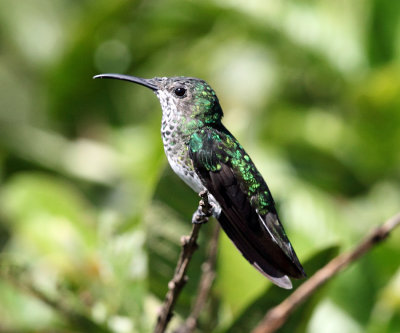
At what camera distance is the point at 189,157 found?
143cm

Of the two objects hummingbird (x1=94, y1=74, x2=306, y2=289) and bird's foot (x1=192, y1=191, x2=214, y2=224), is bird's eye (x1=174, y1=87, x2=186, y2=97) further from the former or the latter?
bird's foot (x1=192, y1=191, x2=214, y2=224)

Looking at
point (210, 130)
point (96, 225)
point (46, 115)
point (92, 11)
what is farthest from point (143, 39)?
point (210, 130)

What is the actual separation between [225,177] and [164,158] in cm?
86

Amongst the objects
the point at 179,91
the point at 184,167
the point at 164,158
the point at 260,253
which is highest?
the point at 164,158

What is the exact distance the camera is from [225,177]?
4.78 ft

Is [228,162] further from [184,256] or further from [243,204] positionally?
[184,256]

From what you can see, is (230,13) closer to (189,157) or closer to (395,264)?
(395,264)

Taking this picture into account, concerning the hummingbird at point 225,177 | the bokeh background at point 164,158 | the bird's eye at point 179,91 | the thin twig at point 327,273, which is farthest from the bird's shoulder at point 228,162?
the bokeh background at point 164,158

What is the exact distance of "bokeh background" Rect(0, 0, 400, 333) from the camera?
89.1 inches

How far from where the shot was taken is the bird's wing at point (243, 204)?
139 cm

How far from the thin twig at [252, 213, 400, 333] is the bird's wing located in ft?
0.74

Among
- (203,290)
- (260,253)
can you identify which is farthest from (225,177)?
(203,290)

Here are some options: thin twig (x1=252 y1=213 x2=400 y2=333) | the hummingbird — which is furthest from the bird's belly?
thin twig (x1=252 y1=213 x2=400 y2=333)

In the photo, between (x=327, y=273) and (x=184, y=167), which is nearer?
(x=184, y=167)
